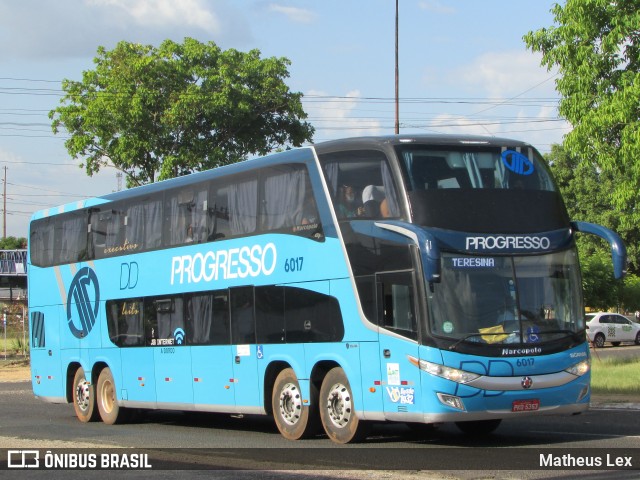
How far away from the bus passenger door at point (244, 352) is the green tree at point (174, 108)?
23.1m

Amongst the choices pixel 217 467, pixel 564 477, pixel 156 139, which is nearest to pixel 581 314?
pixel 564 477

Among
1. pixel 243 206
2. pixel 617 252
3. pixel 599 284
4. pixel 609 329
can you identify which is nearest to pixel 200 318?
pixel 243 206

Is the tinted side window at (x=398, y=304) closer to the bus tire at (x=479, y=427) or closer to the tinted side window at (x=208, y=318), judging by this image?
the bus tire at (x=479, y=427)

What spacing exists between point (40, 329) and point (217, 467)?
12116 mm

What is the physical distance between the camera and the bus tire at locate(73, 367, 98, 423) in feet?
70.0

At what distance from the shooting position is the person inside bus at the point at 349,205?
572 inches

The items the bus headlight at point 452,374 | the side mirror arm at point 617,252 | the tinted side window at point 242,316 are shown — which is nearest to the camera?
the bus headlight at point 452,374

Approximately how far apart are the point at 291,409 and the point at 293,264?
2.12 metres

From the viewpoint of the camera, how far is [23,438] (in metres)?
16.6

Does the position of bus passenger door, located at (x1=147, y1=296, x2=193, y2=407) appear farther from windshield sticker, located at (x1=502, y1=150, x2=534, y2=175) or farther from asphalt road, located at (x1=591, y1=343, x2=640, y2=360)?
asphalt road, located at (x1=591, y1=343, x2=640, y2=360)

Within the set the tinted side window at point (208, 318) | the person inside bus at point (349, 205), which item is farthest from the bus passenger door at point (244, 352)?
the person inside bus at point (349, 205)

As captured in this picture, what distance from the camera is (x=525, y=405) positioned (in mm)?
13461

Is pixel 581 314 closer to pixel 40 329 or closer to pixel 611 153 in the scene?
pixel 611 153

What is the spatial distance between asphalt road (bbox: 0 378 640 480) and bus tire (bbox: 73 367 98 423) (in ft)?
2.10
